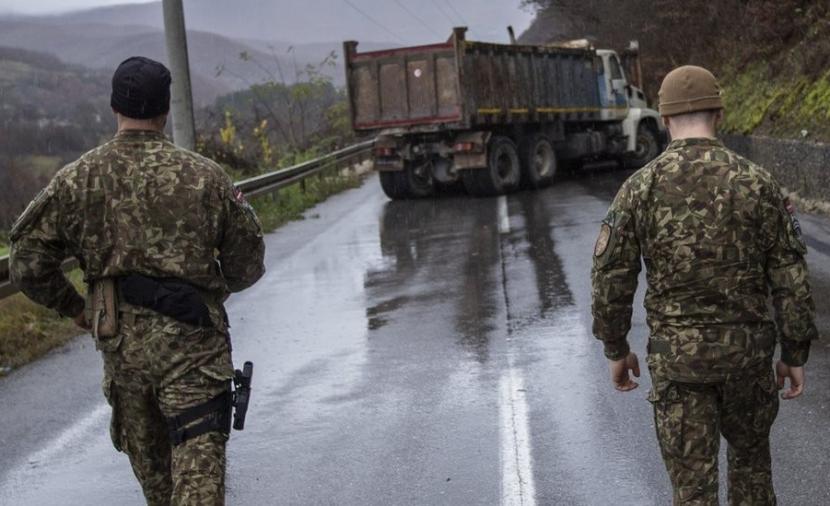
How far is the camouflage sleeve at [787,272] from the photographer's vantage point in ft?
12.5

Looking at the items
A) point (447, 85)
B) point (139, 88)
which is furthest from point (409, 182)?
point (139, 88)

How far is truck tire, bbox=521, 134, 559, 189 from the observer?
22.9m

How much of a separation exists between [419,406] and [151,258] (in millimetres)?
3381

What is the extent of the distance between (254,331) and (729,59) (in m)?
19.4

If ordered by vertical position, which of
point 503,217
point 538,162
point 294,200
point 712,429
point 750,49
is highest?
point 750,49

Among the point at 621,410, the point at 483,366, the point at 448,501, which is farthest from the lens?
the point at 483,366

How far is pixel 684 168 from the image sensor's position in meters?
3.80

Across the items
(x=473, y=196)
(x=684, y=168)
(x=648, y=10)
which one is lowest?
(x=473, y=196)

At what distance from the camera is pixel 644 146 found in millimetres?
27141

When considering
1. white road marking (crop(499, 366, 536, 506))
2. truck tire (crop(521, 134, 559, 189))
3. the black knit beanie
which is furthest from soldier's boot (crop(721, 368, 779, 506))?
truck tire (crop(521, 134, 559, 189))

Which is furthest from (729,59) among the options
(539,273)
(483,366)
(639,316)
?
(483,366)

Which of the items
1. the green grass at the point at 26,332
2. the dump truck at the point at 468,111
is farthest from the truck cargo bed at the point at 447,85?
the green grass at the point at 26,332

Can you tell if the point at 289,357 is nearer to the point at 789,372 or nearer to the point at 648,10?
the point at 789,372

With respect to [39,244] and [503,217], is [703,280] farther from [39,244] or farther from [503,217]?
[503,217]
